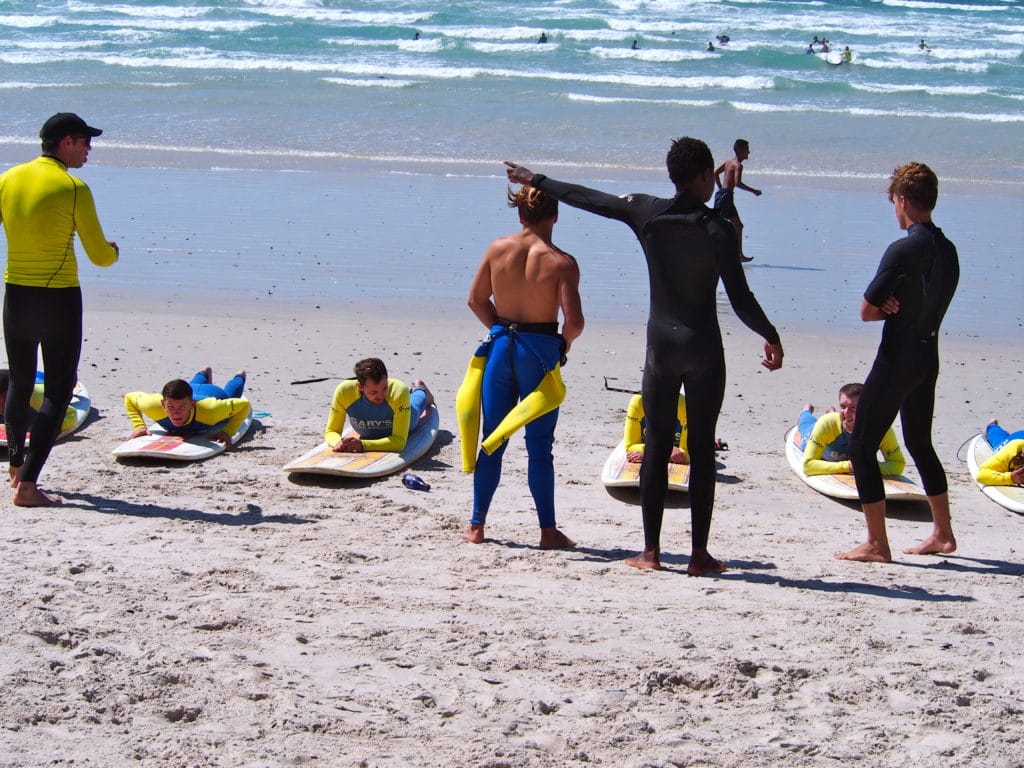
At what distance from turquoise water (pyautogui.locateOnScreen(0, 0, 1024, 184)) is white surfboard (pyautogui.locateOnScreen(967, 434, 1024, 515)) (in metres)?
13.3

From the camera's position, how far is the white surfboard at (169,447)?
746cm

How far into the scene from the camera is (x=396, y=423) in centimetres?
786

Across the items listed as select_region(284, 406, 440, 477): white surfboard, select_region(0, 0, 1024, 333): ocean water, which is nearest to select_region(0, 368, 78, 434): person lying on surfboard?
select_region(284, 406, 440, 477): white surfboard

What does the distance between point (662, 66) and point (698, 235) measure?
106 feet

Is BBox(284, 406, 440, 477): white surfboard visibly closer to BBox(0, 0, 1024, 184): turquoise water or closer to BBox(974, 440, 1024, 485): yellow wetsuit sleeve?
BBox(974, 440, 1024, 485): yellow wetsuit sleeve

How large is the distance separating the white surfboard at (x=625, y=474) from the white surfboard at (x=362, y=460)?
1.14 meters

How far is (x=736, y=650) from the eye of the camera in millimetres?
4621

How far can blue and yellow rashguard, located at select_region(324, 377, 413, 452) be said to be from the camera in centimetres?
784

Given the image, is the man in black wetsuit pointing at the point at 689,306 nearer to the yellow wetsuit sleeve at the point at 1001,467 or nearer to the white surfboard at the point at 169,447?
the yellow wetsuit sleeve at the point at 1001,467

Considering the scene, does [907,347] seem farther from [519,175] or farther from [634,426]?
[634,426]

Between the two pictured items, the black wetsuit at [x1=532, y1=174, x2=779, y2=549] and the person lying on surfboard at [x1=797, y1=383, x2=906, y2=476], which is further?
the person lying on surfboard at [x1=797, y1=383, x2=906, y2=476]

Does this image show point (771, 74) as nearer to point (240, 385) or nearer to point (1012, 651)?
point (240, 385)

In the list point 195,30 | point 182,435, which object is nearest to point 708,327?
point 182,435

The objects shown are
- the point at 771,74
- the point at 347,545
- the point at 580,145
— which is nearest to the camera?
the point at 347,545
